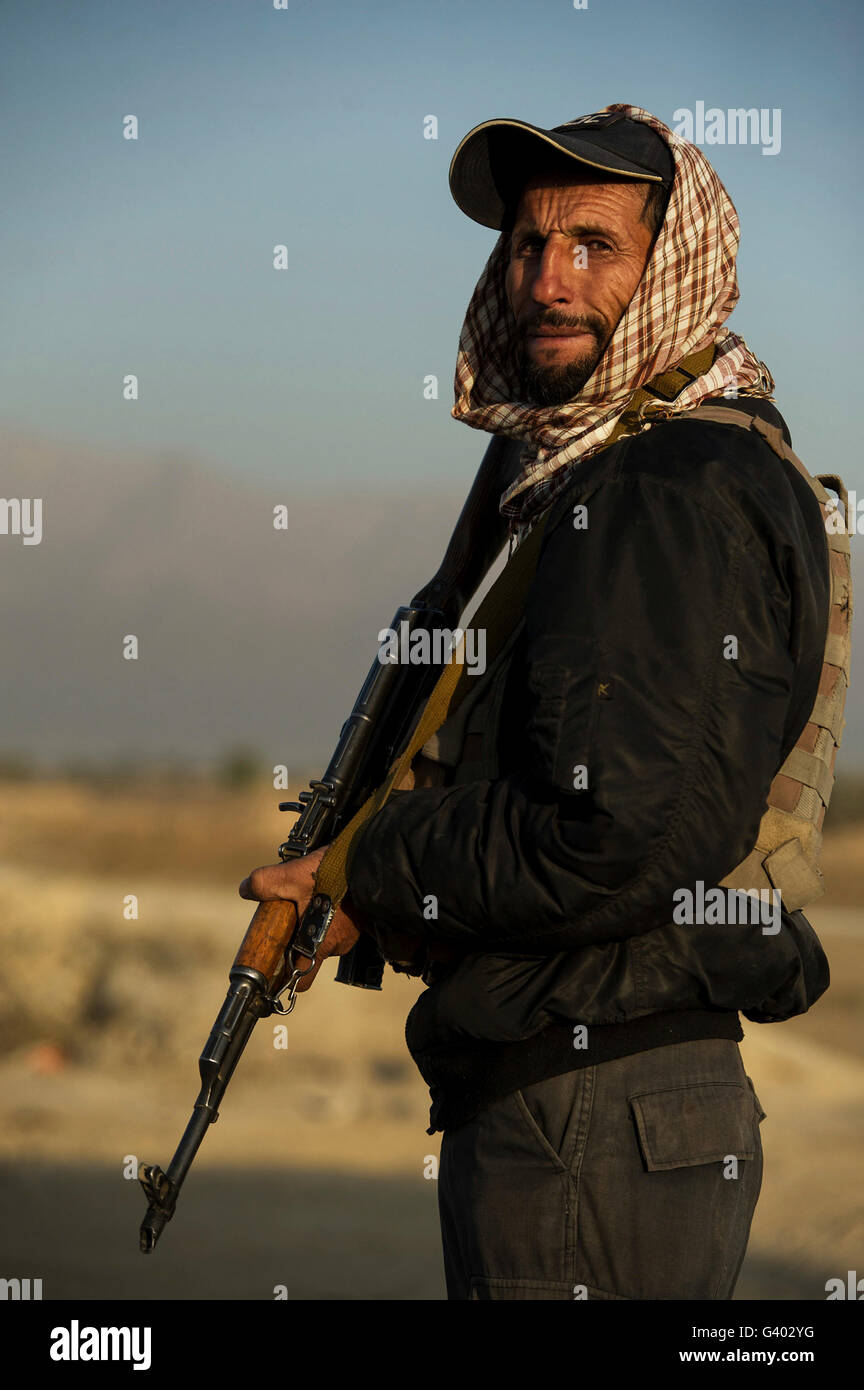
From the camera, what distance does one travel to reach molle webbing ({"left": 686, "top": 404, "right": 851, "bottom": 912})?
265 centimetres

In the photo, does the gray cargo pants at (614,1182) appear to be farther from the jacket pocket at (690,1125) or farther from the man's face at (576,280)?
the man's face at (576,280)

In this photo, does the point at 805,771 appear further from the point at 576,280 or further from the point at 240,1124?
the point at 240,1124

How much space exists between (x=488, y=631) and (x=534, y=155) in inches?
41.3

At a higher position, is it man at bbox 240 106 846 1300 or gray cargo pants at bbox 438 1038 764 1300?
man at bbox 240 106 846 1300

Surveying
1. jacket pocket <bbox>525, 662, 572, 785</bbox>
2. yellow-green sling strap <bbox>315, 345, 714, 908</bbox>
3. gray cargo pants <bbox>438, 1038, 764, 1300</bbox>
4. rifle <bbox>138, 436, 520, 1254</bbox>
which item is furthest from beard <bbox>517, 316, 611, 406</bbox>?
gray cargo pants <bbox>438, 1038, 764, 1300</bbox>

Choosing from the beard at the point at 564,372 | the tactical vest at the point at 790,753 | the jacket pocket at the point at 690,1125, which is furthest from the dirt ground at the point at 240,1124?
the beard at the point at 564,372

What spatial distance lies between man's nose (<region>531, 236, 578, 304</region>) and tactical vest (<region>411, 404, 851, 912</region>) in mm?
355

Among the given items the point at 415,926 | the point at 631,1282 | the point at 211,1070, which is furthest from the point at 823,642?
the point at 211,1070

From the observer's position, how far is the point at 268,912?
2.98 metres

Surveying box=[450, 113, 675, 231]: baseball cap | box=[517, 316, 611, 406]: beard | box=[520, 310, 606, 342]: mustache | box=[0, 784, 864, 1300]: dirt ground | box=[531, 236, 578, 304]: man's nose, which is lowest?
box=[0, 784, 864, 1300]: dirt ground

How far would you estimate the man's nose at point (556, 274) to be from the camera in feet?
9.62

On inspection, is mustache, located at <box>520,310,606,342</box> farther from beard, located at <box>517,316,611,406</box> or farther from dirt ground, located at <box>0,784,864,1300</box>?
dirt ground, located at <box>0,784,864,1300</box>

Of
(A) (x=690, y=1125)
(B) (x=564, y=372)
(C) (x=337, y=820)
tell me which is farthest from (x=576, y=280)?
(A) (x=690, y=1125)

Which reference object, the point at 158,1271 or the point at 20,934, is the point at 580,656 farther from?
the point at 20,934
